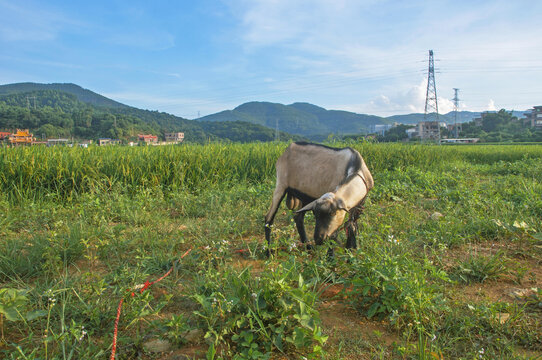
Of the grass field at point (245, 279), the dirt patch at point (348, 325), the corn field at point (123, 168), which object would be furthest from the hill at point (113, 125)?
the dirt patch at point (348, 325)

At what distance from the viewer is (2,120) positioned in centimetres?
1836

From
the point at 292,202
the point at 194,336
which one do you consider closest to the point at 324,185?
the point at 292,202

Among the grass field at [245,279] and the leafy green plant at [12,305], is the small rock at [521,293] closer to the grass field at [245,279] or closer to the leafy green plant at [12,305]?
the grass field at [245,279]

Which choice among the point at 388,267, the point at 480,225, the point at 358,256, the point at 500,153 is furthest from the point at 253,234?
the point at 500,153

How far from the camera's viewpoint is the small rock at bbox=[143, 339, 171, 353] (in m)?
2.07

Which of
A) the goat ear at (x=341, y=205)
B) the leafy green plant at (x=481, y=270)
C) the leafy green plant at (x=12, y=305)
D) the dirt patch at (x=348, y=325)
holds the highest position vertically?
the goat ear at (x=341, y=205)

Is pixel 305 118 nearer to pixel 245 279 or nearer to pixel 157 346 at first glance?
pixel 245 279

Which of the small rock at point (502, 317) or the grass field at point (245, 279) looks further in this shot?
the small rock at point (502, 317)

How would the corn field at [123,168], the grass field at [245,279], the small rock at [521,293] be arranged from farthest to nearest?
the corn field at [123,168] < the small rock at [521,293] < the grass field at [245,279]

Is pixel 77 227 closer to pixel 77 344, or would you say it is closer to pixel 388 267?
pixel 77 344

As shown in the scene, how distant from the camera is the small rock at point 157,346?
6.81 ft

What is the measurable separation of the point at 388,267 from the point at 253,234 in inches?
97.7

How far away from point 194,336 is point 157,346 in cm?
24

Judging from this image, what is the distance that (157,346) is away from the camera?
2.10m
